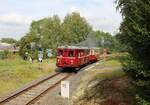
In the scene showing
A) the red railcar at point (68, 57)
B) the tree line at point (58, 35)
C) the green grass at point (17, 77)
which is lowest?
the green grass at point (17, 77)

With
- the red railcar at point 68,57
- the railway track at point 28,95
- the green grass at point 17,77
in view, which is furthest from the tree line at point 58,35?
the railway track at point 28,95

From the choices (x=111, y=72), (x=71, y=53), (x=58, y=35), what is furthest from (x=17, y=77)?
(x=58, y=35)

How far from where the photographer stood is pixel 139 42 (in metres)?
10.3

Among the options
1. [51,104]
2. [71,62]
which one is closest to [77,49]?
[71,62]

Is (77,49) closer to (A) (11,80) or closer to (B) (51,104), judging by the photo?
(A) (11,80)

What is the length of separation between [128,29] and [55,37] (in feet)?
221

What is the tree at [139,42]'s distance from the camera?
10.1 meters

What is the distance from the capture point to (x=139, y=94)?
10.8m

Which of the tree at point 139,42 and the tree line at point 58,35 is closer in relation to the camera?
the tree at point 139,42

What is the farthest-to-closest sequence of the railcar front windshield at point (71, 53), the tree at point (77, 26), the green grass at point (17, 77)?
Result: the tree at point (77, 26), the railcar front windshield at point (71, 53), the green grass at point (17, 77)

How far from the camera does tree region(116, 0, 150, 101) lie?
10109mm

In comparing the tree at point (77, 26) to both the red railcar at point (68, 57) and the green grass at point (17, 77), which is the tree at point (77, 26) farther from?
the green grass at point (17, 77)

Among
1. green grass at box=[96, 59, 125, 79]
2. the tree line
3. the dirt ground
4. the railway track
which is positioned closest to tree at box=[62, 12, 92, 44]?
the tree line

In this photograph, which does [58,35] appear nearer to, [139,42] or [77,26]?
[77,26]
